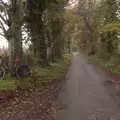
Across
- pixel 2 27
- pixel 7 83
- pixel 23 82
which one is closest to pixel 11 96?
pixel 7 83

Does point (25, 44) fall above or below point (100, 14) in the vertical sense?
below

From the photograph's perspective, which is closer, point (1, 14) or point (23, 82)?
point (23, 82)

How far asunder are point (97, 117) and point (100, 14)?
21.8 metres

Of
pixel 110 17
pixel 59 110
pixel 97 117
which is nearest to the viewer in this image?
pixel 97 117

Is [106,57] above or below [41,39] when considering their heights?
below

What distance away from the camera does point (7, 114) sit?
6.99m

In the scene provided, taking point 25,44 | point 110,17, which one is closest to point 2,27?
point 25,44

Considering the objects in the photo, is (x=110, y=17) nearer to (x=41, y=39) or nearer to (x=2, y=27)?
(x=41, y=39)

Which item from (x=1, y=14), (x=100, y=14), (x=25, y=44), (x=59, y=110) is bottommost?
(x=59, y=110)

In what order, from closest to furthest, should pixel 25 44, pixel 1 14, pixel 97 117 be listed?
pixel 97 117
pixel 1 14
pixel 25 44

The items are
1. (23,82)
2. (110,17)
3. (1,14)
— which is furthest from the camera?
(110,17)

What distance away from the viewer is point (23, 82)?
38.5ft

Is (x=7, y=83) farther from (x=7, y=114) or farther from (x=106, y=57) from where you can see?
(x=106, y=57)

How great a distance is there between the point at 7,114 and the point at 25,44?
12765mm
